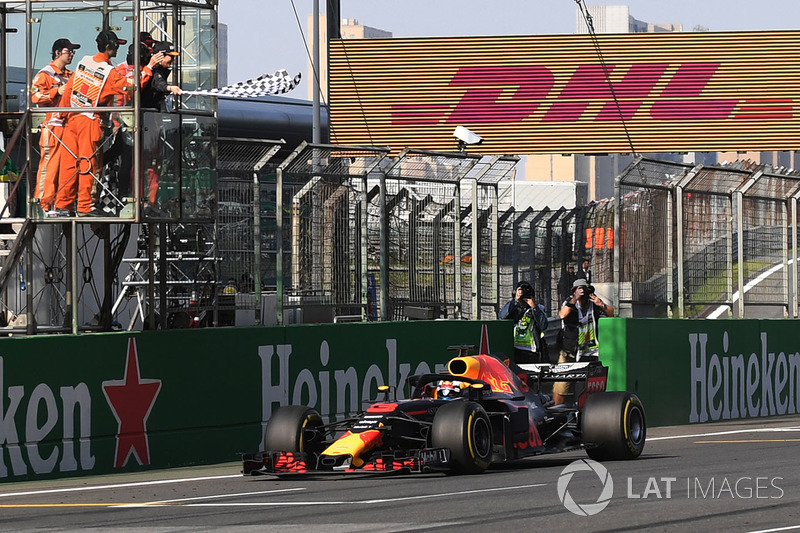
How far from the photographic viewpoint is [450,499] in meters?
9.97

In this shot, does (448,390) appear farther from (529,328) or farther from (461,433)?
(529,328)

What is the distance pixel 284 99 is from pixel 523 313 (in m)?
33.5

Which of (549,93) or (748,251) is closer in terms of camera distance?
(748,251)

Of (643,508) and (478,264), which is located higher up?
(478,264)

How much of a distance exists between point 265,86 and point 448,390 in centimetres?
352

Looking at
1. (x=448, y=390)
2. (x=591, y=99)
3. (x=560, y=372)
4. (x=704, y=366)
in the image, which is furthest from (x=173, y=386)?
(x=591, y=99)

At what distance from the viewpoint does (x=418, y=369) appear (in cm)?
1736

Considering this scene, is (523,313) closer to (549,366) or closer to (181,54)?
(549,366)

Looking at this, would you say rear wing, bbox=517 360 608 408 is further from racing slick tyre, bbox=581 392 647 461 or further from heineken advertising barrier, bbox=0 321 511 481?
heineken advertising barrier, bbox=0 321 511 481

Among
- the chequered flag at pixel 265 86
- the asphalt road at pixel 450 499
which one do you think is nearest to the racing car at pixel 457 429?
the asphalt road at pixel 450 499

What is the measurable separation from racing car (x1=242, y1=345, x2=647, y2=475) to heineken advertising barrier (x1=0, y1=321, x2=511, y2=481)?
171 centimetres

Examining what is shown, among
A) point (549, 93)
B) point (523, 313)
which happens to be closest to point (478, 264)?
point (523, 313)

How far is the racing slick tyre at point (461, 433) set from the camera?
1169 centimetres

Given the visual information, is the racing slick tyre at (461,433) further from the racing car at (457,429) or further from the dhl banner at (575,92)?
the dhl banner at (575,92)
